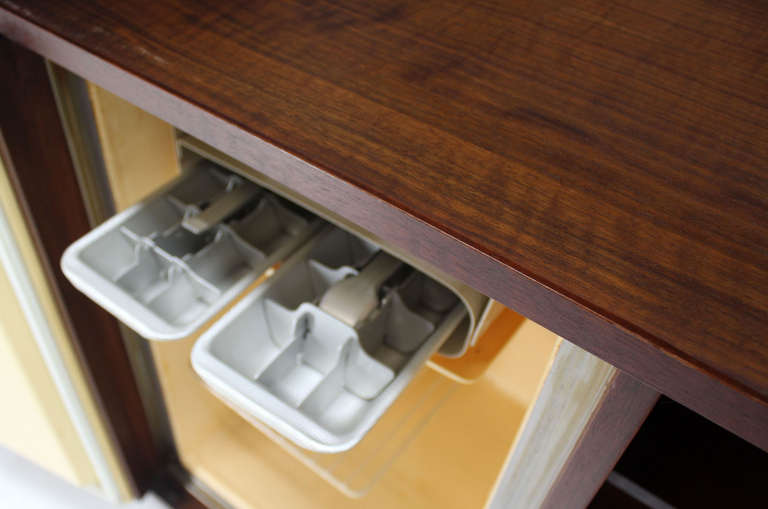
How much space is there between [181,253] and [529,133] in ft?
1.27

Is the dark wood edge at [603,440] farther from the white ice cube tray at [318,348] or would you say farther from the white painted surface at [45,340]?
the white painted surface at [45,340]

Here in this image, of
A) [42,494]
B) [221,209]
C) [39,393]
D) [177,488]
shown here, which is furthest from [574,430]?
[42,494]

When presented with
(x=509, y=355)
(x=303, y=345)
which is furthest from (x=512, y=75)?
(x=509, y=355)

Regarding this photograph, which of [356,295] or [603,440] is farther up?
[603,440]

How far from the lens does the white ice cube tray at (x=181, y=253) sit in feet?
1.79

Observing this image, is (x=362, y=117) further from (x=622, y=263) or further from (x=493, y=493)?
(x=493, y=493)

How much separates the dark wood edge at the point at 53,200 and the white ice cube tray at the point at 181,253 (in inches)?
2.6

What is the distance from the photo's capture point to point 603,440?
376 millimetres

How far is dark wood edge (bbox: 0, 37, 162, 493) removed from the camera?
1.78ft

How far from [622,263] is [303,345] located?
14.0 inches

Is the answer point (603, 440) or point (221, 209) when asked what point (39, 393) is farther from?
point (603, 440)

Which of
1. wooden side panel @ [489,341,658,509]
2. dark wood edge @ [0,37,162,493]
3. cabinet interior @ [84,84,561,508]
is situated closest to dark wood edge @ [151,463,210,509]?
cabinet interior @ [84,84,561,508]

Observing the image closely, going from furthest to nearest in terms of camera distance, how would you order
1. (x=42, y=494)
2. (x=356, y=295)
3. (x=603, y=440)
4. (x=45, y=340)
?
1. (x=42, y=494)
2. (x=45, y=340)
3. (x=356, y=295)
4. (x=603, y=440)

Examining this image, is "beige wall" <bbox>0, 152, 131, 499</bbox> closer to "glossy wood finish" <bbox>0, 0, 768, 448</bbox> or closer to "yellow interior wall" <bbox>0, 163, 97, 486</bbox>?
"yellow interior wall" <bbox>0, 163, 97, 486</bbox>
